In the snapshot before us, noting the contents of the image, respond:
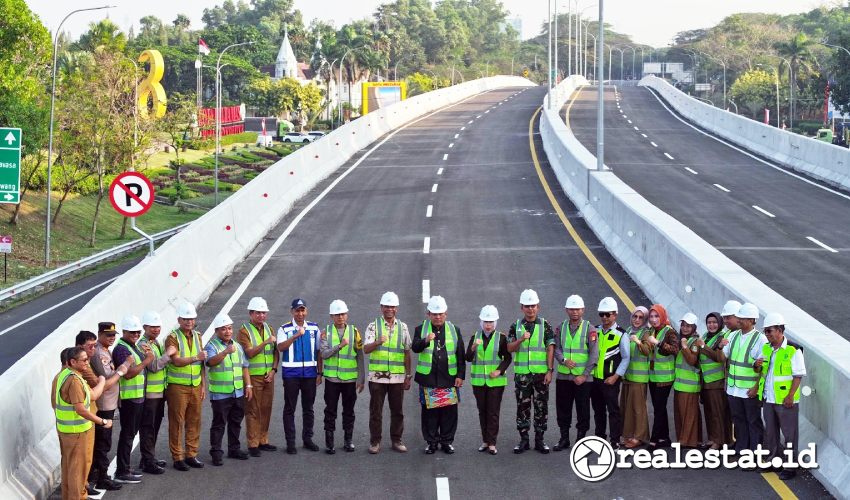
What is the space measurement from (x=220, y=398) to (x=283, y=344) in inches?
33.7

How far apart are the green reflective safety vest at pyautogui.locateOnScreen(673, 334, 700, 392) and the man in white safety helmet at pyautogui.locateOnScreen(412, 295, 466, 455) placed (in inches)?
85.0

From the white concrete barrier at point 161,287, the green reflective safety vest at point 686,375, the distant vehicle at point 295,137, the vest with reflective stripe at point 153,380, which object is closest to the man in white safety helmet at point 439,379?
the green reflective safety vest at point 686,375

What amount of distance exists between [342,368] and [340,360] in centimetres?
8

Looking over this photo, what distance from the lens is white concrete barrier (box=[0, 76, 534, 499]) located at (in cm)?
1040

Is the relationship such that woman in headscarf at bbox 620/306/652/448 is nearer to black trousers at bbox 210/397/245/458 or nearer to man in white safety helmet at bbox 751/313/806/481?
man in white safety helmet at bbox 751/313/806/481

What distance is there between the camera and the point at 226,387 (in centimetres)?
1191

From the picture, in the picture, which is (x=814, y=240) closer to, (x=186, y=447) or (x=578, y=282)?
(x=578, y=282)

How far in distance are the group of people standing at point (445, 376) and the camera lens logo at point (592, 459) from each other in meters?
0.17

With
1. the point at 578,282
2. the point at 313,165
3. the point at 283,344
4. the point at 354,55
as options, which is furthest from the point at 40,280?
the point at 354,55

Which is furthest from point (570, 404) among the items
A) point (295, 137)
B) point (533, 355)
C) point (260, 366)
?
point (295, 137)

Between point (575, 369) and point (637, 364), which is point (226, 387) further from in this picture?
point (637, 364)

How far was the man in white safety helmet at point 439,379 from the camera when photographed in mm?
12047

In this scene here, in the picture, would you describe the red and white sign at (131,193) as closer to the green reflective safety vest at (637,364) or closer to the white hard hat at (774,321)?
the green reflective safety vest at (637,364)

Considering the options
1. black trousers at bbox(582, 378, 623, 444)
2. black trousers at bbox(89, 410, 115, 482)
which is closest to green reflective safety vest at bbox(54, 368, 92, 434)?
black trousers at bbox(89, 410, 115, 482)
